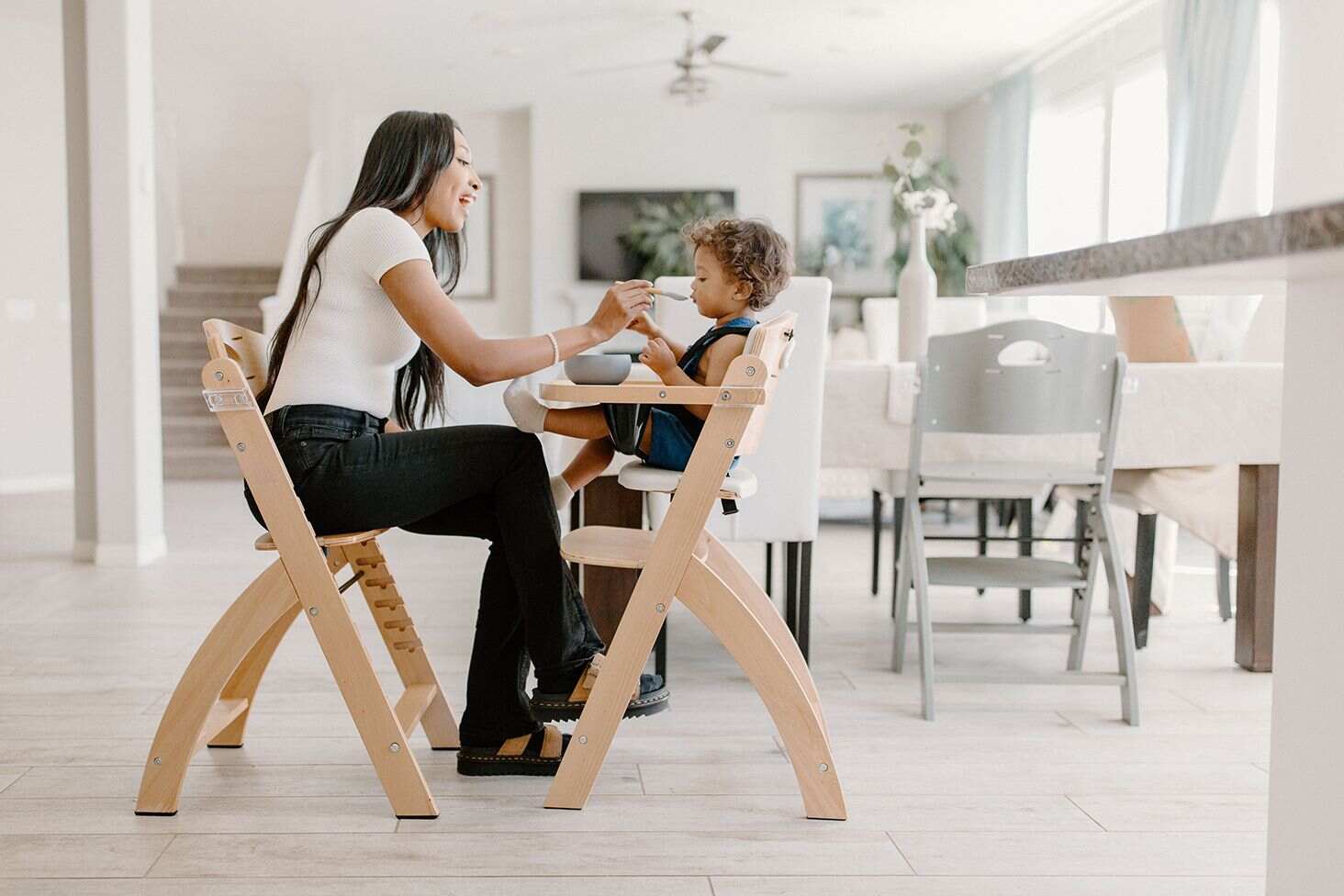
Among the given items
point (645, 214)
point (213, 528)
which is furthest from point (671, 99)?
point (213, 528)

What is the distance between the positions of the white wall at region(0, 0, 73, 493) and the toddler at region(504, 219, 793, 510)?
603 cm

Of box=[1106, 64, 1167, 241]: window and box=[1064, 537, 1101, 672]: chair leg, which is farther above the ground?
box=[1106, 64, 1167, 241]: window

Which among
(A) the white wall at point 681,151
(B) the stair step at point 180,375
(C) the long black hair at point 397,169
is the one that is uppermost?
(A) the white wall at point 681,151

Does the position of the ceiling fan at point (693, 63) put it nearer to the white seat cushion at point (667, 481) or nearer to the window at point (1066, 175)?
the window at point (1066, 175)

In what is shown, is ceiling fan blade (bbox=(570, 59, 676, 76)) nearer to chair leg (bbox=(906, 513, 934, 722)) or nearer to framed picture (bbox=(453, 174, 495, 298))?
framed picture (bbox=(453, 174, 495, 298))

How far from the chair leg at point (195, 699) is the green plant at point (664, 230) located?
24.9ft

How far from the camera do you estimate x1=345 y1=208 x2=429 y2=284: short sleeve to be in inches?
75.3

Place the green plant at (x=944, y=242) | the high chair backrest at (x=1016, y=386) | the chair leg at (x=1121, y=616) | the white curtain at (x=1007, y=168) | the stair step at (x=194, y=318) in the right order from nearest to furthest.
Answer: the chair leg at (x=1121, y=616) < the high chair backrest at (x=1016, y=386) < the white curtain at (x=1007, y=168) < the stair step at (x=194, y=318) < the green plant at (x=944, y=242)

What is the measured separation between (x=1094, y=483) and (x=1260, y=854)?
3.56 feet

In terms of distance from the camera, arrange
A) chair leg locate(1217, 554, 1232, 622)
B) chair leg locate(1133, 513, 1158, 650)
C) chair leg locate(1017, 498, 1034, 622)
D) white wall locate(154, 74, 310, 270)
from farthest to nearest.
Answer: white wall locate(154, 74, 310, 270) < chair leg locate(1217, 554, 1232, 622) < chair leg locate(1017, 498, 1034, 622) < chair leg locate(1133, 513, 1158, 650)

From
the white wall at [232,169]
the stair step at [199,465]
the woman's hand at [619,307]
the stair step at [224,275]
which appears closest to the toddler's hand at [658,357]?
the woman's hand at [619,307]

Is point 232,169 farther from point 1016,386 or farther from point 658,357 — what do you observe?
point 658,357

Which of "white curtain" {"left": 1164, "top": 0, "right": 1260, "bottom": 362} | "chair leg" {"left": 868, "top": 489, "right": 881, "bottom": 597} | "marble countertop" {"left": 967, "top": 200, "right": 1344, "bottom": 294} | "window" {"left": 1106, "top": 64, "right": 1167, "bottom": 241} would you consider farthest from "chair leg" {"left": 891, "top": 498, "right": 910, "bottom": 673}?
"window" {"left": 1106, "top": 64, "right": 1167, "bottom": 241}

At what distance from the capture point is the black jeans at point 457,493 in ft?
6.36
